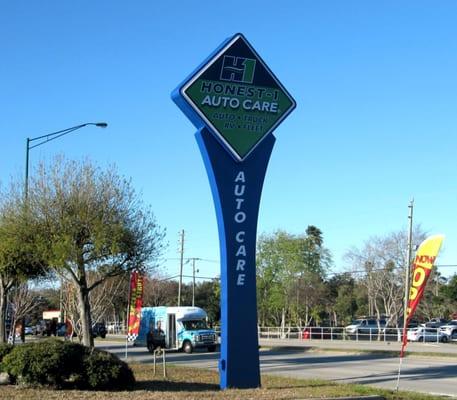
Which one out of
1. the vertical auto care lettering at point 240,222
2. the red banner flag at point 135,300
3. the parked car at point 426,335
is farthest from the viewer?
the parked car at point 426,335

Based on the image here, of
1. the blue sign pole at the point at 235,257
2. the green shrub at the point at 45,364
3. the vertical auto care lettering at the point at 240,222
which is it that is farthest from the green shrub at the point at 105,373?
the vertical auto care lettering at the point at 240,222

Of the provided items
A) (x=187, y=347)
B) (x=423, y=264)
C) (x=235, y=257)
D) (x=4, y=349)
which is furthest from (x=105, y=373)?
(x=187, y=347)

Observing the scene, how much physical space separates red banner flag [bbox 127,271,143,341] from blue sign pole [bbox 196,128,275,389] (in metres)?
11.1

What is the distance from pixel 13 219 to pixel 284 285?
50.1 metres

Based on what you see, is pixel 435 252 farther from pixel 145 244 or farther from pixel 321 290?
pixel 321 290

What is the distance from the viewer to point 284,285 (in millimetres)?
71188

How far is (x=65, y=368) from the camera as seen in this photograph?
43.2 feet

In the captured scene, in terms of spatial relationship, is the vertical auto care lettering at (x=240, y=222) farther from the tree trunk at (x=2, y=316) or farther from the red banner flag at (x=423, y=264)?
the tree trunk at (x=2, y=316)

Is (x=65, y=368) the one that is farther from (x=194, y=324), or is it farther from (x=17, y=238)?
(x=194, y=324)

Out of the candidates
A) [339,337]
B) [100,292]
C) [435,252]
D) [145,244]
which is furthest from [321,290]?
[435,252]

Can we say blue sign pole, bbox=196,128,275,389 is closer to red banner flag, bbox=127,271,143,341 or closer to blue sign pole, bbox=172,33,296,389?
blue sign pole, bbox=172,33,296,389

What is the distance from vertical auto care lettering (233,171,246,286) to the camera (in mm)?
14445

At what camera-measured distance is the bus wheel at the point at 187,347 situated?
4097 centimetres

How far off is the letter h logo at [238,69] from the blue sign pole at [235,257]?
136 cm
